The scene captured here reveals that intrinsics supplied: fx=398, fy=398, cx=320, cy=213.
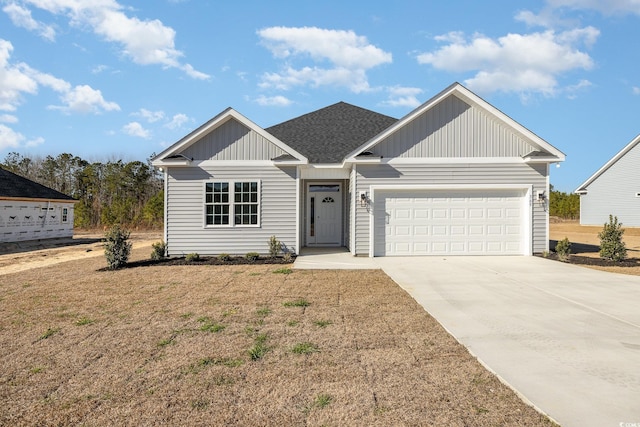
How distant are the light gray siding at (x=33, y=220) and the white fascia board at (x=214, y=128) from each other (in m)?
14.1

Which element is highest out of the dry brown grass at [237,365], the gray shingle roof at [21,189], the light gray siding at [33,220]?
the gray shingle roof at [21,189]

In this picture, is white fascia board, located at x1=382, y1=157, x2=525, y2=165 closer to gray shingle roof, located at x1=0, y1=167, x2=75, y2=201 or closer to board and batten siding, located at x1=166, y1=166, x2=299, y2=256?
board and batten siding, located at x1=166, y1=166, x2=299, y2=256

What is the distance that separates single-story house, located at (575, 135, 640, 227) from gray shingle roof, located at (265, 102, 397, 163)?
2104 cm

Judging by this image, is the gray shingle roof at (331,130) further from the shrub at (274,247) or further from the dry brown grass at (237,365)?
the dry brown grass at (237,365)

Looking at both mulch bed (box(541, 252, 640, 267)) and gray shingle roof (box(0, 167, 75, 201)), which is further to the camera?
gray shingle roof (box(0, 167, 75, 201))

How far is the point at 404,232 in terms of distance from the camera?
13.6m

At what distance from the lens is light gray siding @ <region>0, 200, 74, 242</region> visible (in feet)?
70.1

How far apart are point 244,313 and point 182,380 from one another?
2.49 m

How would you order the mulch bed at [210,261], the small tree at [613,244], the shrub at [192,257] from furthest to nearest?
the shrub at [192,257] → the mulch bed at [210,261] → the small tree at [613,244]

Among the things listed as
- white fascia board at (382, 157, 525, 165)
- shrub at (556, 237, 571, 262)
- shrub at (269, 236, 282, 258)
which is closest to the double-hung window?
shrub at (269, 236, 282, 258)

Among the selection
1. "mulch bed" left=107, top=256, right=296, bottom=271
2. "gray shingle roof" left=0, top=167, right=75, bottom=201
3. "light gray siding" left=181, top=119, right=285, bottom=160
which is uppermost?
"light gray siding" left=181, top=119, right=285, bottom=160

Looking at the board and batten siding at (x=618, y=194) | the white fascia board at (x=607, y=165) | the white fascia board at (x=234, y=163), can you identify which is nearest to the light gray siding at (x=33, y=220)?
the white fascia board at (x=234, y=163)

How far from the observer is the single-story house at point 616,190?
96.1 ft

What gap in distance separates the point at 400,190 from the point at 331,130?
19.5ft
